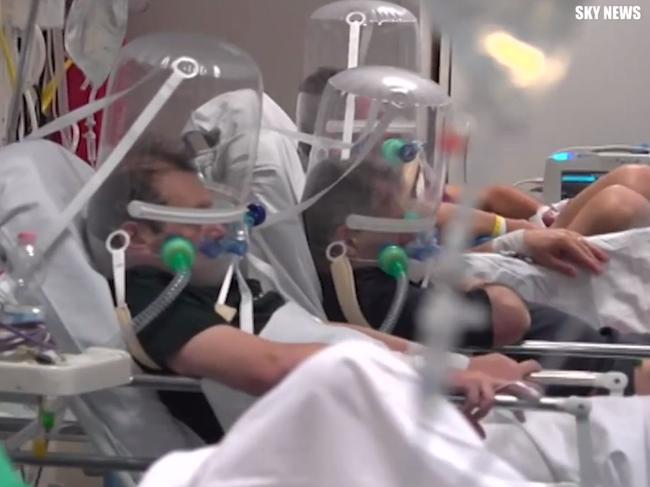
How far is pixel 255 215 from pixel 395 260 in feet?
0.66

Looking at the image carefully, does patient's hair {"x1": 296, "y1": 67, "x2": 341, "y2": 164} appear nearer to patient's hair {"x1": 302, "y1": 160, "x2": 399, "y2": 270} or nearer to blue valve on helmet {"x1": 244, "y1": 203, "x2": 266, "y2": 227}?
patient's hair {"x1": 302, "y1": 160, "x2": 399, "y2": 270}

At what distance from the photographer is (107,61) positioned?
181 centimetres

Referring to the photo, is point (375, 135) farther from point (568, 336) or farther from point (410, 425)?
point (410, 425)

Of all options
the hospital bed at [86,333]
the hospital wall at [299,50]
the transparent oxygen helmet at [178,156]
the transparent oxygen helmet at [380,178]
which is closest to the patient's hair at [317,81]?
the transparent oxygen helmet at [380,178]

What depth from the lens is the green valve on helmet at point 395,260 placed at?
1.54m

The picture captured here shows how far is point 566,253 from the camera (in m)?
1.84

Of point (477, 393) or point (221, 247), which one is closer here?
point (477, 393)

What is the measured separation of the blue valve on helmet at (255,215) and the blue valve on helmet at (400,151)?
190mm

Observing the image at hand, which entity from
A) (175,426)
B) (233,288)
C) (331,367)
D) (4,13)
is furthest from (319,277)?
(331,367)

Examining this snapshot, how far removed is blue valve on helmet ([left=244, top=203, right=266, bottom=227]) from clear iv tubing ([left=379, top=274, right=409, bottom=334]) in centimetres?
21

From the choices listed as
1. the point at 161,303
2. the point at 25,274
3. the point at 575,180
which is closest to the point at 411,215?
the point at 161,303

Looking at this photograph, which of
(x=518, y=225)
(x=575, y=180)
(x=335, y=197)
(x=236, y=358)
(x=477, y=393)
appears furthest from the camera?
(x=575, y=180)

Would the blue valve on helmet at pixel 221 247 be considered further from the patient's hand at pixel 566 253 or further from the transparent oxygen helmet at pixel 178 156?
the patient's hand at pixel 566 253

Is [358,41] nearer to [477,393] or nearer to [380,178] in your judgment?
[380,178]
